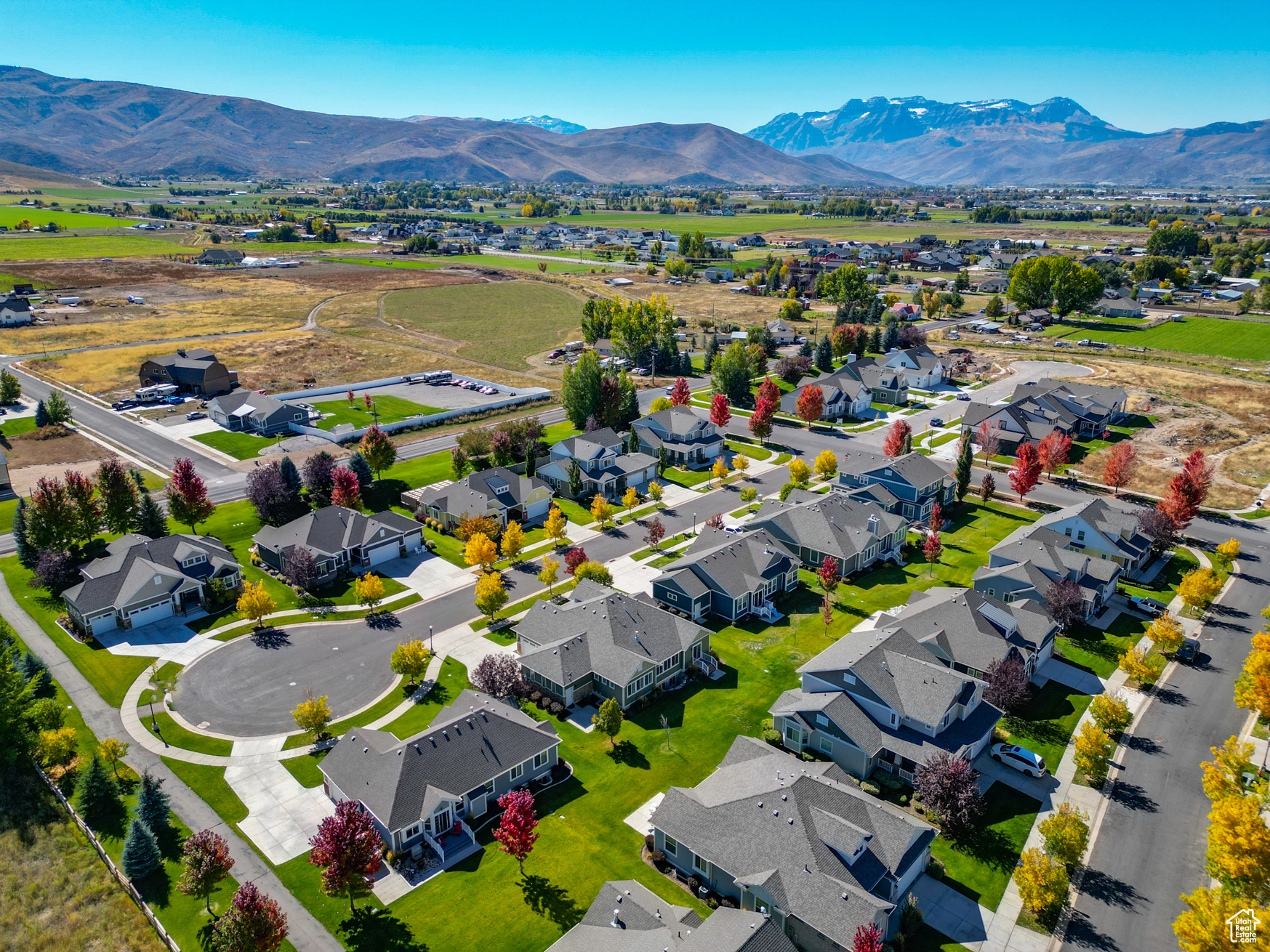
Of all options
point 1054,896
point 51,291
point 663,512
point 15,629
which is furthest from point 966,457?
point 51,291

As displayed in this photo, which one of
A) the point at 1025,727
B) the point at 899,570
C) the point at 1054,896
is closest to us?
the point at 1054,896

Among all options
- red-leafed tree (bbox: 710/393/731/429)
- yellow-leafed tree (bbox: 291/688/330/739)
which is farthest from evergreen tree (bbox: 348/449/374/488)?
red-leafed tree (bbox: 710/393/731/429)

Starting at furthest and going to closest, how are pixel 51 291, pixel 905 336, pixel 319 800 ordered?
pixel 51 291 < pixel 905 336 < pixel 319 800

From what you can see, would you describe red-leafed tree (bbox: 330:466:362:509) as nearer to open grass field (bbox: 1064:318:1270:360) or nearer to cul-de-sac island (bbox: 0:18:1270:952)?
cul-de-sac island (bbox: 0:18:1270:952)

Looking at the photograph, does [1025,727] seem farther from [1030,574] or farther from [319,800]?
[319,800]

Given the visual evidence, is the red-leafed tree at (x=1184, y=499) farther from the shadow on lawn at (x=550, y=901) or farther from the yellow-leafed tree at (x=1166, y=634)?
the shadow on lawn at (x=550, y=901)

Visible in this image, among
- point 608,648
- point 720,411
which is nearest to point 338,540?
point 608,648

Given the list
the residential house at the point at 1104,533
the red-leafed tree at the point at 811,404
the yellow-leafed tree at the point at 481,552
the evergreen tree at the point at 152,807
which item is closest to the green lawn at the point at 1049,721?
the residential house at the point at 1104,533
